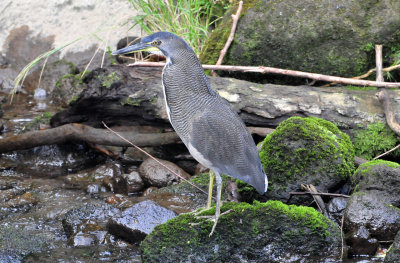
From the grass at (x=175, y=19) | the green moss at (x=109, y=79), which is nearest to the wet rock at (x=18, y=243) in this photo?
the green moss at (x=109, y=79)

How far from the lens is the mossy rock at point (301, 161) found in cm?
441

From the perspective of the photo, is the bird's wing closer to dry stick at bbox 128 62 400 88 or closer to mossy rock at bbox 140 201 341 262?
mossy rock at bbox 140 201 341 262

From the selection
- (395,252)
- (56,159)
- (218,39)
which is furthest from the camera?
(218,39)

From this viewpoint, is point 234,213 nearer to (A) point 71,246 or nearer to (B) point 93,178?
(A) point 71,246

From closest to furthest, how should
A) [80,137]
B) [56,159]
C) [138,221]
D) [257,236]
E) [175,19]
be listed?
[257,236], [138,221], [80,137], [56,159], [175,19]

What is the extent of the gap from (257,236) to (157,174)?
1969mm

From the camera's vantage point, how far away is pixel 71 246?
423 centimetres

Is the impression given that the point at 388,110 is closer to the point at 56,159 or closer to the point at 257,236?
the point at 257,236

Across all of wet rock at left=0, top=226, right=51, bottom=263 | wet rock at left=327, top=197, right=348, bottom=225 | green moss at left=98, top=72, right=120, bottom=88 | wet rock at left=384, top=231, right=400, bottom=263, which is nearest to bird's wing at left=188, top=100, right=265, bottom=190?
wet rock at left=327, top=197, right=348, bottom=225

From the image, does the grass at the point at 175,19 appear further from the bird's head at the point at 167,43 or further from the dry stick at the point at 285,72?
the bird's head at the point at 167,43

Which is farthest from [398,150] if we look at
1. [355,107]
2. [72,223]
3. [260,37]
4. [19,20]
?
[19,20]

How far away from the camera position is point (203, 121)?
151 inches

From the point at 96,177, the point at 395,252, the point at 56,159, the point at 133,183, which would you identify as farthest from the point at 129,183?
the point at 395,252

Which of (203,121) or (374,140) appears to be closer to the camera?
(203,121)
